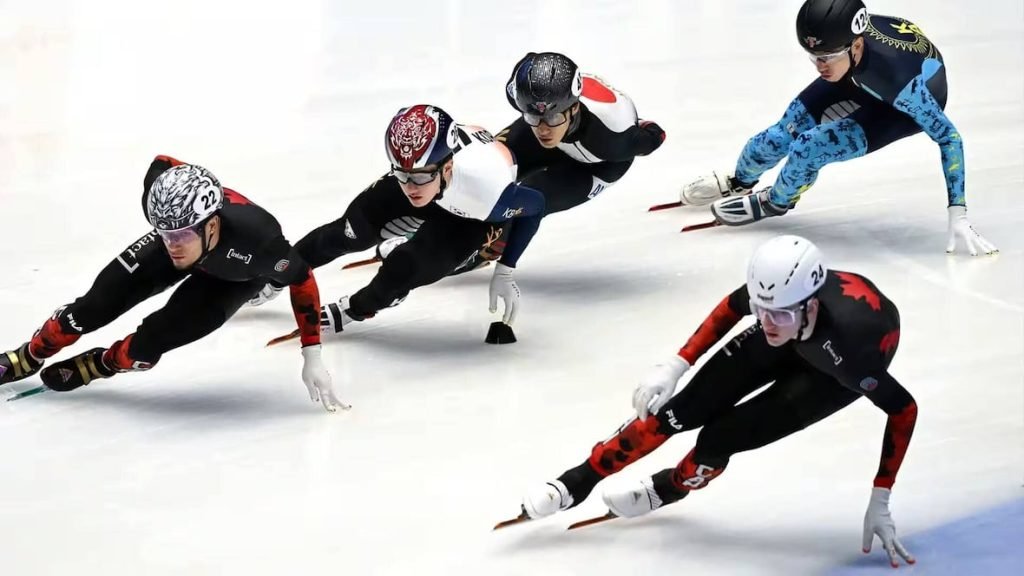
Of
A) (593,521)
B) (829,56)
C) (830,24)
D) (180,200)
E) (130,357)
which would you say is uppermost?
(830,24)

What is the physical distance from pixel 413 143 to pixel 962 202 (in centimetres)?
276

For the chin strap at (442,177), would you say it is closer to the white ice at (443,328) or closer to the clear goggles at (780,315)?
the white ice at (443,328)

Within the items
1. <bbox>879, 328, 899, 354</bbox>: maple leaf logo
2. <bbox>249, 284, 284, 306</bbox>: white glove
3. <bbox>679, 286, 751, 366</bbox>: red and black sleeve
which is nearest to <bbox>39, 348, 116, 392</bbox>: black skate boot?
<bbox>249, 284, 284, 306</bbox>: white glove

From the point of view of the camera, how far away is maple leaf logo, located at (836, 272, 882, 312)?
14.3 feet

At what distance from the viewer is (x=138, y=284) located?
18.6 ft

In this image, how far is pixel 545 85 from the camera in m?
6.25

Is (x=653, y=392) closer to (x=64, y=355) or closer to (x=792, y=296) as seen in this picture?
(x=792, y=296)

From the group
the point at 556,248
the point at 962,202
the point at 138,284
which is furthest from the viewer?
the point at 556,248

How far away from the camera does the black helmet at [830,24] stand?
667 centimetres

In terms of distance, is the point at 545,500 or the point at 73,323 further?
the point at 73,323

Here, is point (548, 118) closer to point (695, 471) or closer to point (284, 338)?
point (284, 338)

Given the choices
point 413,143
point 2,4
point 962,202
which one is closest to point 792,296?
point 413,143

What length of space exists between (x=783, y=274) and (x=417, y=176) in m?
1.92

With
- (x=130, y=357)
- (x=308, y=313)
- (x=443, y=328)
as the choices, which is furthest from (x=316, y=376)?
(x=443, y=328)
